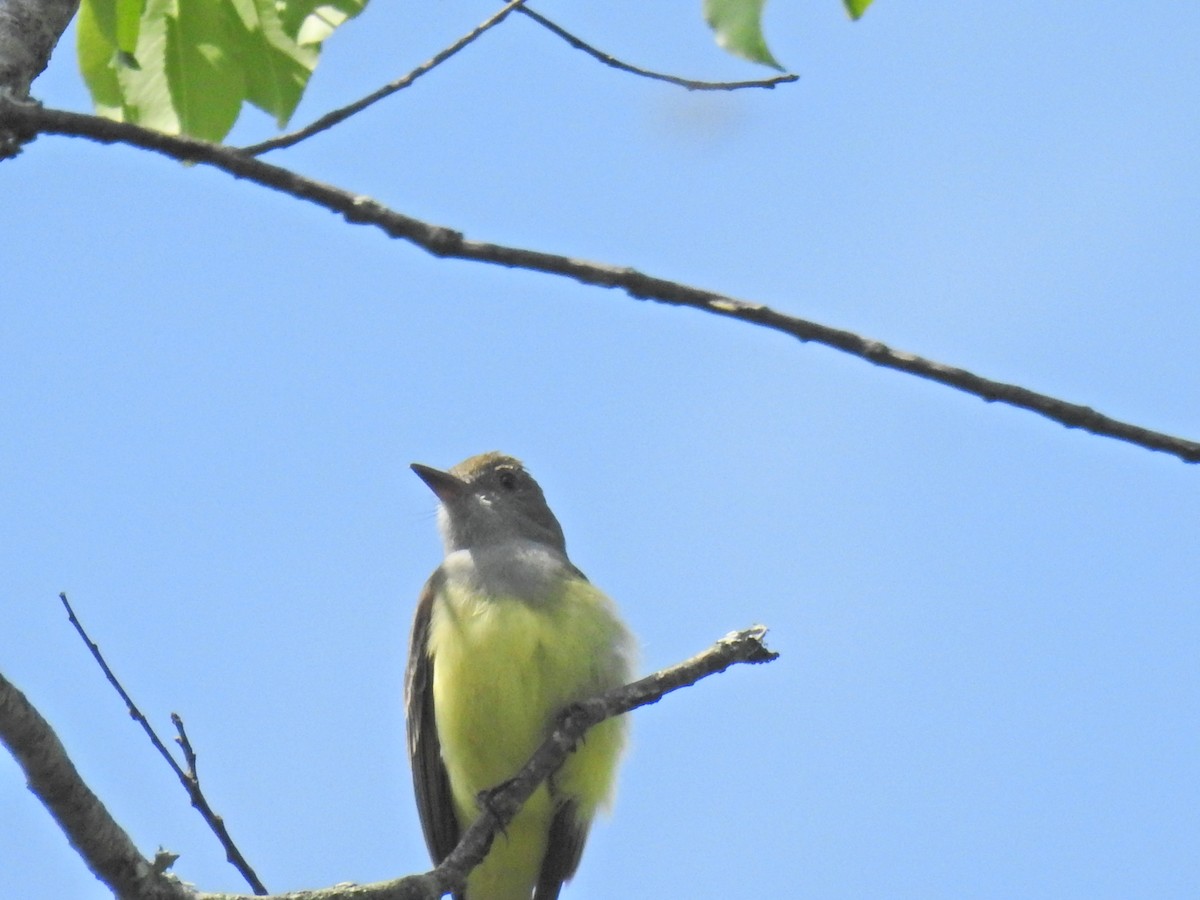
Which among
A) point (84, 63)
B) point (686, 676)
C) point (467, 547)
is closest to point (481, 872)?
point (467, 547)

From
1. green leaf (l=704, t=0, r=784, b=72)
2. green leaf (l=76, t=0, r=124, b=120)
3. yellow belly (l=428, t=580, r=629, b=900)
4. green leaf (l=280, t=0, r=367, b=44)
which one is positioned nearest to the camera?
green leaf (l=704, t=0, r=784, b=72)

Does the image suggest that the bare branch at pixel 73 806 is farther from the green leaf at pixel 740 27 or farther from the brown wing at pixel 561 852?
the brown wing at pixel 561 852

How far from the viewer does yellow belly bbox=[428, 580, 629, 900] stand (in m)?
6.67

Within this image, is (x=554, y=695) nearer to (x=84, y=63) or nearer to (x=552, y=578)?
(x=552, y=578)

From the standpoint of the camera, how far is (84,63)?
3738mm

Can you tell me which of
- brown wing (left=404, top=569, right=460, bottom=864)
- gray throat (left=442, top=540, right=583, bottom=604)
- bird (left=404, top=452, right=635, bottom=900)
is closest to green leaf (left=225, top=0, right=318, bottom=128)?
bird (left=404, top=452, right=635, bottom=900)

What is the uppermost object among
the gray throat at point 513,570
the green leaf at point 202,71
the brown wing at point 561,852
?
the gray throat at point 513,570

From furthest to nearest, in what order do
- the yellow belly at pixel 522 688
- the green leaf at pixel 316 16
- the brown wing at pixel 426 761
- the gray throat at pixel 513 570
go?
the brown wing at pixel 426 761 < the gray throat at pixel 513 570 < the yellow belly at pixel 522 688 < the green leaf at pixel 316 16

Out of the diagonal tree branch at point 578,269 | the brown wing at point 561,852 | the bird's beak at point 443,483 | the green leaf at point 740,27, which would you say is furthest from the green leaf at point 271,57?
the bird's beak at point 443,483

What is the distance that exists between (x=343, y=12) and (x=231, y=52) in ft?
1.50

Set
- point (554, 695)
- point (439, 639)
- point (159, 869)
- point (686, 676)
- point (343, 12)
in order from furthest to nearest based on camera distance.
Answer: point (439, 639) → point (554, 695) → point (686, 676) → point (159, 869) → point (343, 12)

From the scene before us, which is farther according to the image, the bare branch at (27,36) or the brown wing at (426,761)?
the brown wing at (426,761)

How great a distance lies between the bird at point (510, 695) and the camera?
22.0ft

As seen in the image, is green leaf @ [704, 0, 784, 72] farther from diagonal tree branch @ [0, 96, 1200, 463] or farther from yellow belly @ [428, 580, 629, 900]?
yellow belly @ [428, 580, 629, 900]
